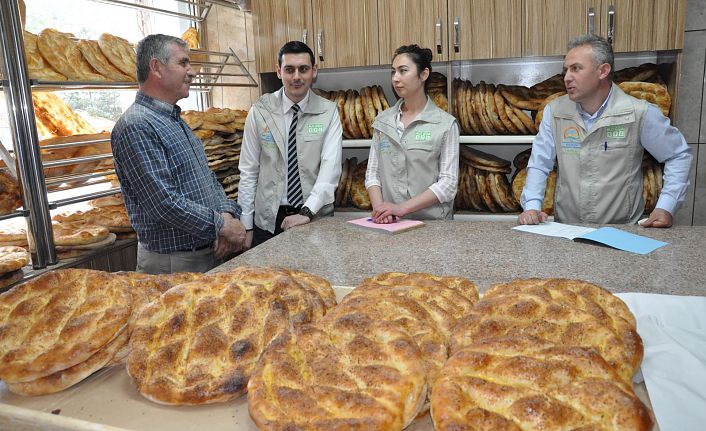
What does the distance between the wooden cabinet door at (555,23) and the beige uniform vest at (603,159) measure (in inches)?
28.0

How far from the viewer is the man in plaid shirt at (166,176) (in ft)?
7.65

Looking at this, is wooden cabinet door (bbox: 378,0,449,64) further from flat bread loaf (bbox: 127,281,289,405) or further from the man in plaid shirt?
flat bread loaf (bbox: 127,281,289,405)

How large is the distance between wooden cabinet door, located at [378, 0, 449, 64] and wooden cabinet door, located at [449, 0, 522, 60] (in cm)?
6

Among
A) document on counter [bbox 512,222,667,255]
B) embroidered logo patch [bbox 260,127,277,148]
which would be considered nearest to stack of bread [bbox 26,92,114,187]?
embroidered logo patch [bbox 260,127,277,148]

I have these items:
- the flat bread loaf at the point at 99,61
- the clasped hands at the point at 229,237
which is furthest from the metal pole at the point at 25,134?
the clasped hands at the point at 229,237

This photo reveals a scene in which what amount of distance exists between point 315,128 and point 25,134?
5.02 feet

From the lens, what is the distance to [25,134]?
238 centimetres

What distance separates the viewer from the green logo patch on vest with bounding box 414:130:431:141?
3.06 metres

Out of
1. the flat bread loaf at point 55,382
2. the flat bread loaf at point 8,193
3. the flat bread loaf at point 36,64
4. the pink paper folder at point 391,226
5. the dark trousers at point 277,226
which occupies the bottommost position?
the dark trousers at point 277,226

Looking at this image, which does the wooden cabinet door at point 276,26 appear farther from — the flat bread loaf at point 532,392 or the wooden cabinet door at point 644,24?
the flat bread loaf at point 532,392

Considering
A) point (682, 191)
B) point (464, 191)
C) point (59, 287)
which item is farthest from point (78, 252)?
point (682, 191)

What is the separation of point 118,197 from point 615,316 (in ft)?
9.70

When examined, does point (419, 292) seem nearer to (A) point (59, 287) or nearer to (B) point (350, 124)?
(A) point (59, 287)

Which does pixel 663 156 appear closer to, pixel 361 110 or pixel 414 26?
pixel 414 26
